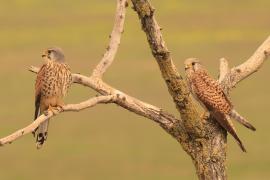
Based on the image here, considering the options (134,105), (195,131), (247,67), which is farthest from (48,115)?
(247,67)

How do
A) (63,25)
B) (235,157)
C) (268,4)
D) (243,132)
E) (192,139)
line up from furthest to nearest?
(268,4), (63,25), (243,132), (235,157), (192,139)

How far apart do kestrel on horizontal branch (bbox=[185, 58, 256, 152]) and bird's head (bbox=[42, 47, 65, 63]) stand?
1.13m

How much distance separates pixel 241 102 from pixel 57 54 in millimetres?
12172

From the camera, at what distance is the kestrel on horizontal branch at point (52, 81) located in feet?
28.6

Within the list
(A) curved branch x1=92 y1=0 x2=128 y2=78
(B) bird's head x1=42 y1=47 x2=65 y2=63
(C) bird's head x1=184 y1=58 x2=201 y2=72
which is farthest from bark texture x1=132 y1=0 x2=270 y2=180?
(B) bird's head x1=42 y1=47 x2=65 y2=63

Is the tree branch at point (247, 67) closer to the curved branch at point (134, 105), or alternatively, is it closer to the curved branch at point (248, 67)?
the curved branch at point (248, 67)

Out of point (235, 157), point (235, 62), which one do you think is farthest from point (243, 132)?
point (235, 62)

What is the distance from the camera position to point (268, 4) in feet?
108

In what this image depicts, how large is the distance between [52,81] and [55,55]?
0.79 feet

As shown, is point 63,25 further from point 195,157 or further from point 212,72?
point 195,157

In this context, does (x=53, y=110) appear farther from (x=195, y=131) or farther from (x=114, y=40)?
(x=195, y=131)

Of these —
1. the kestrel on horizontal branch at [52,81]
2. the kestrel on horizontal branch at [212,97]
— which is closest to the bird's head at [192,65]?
the kestrel on horizontal branch at [212,97]

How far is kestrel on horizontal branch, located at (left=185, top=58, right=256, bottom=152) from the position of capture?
323 inches

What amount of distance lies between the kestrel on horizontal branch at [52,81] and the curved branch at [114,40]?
1.79 feet
